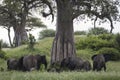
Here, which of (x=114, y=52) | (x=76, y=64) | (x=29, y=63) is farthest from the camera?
(x=114, y=52)

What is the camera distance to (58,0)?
23766 millimetres

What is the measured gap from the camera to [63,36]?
24.5 metres

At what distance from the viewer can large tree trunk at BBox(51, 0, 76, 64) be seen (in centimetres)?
2422

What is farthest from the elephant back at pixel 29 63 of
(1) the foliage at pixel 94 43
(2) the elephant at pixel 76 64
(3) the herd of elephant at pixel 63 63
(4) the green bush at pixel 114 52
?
(1) the foliage at pixel 94 43

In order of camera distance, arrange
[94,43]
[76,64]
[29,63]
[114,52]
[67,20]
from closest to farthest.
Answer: [76,64], [29,63], [67,20], [114,52], [94,43]

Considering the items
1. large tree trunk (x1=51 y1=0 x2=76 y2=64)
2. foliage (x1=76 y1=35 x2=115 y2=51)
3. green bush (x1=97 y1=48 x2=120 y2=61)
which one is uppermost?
large tree trunk (x1=51 y1=0 x2=76 y2=64)

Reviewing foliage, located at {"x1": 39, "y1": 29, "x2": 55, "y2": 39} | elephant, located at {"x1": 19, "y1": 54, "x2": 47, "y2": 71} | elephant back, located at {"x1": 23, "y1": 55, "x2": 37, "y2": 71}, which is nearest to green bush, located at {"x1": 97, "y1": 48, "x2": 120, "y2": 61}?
elephant, located at {"x1": 19, "y1": 54, "x2": 47, "y2": 71}

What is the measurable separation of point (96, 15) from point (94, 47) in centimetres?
1166

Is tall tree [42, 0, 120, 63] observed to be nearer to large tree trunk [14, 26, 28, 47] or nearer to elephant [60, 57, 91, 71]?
elephant [60, 57, 91, 71]

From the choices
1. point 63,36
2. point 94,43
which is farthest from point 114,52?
point 63,36

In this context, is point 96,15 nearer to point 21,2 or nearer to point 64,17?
point 64,17

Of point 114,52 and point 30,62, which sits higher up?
point 30,62

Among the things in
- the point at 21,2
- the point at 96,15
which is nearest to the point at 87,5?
the point at 96,15

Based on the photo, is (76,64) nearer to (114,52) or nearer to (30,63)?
(30,63)
